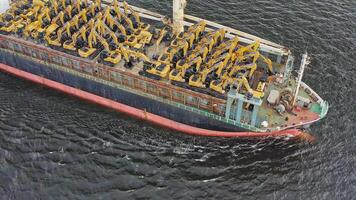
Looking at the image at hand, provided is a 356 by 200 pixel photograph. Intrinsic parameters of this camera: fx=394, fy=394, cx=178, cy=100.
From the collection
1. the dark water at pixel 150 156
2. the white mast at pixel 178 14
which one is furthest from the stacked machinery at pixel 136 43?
the dark water at pixel 150 156

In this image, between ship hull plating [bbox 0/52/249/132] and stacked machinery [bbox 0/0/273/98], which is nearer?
stacked machinery [bbox 0/0/273/98]

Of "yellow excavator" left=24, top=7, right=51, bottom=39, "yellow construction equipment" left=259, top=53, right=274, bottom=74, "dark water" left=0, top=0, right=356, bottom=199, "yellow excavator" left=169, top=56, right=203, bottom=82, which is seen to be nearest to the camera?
"dark water" left=0, top=0, right=356, bottom=199

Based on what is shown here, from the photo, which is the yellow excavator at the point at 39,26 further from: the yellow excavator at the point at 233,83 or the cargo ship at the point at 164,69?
the yellow excavator at the point at 233,83

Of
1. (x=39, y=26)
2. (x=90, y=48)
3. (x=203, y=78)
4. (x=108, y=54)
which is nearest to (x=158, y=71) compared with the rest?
(x=203, y=78)

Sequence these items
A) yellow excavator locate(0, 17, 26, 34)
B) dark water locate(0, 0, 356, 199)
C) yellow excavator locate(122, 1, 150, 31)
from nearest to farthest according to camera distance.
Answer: dark water locate(0, 0, 356, 199), yellow excavator locate(122, 1, 150, 31), yellow excavator locate(0, 17, 26, 34)

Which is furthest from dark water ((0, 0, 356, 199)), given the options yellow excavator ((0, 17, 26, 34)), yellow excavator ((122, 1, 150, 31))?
yellow excavator ((122, 1, 150, 31))

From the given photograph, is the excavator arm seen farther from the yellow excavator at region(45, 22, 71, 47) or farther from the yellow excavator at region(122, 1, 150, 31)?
the yellow excavator at region(45, 22, 71, 47)

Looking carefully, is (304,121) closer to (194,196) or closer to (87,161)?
(194,196)

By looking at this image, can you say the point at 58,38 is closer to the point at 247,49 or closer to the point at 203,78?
the point at 203,78
